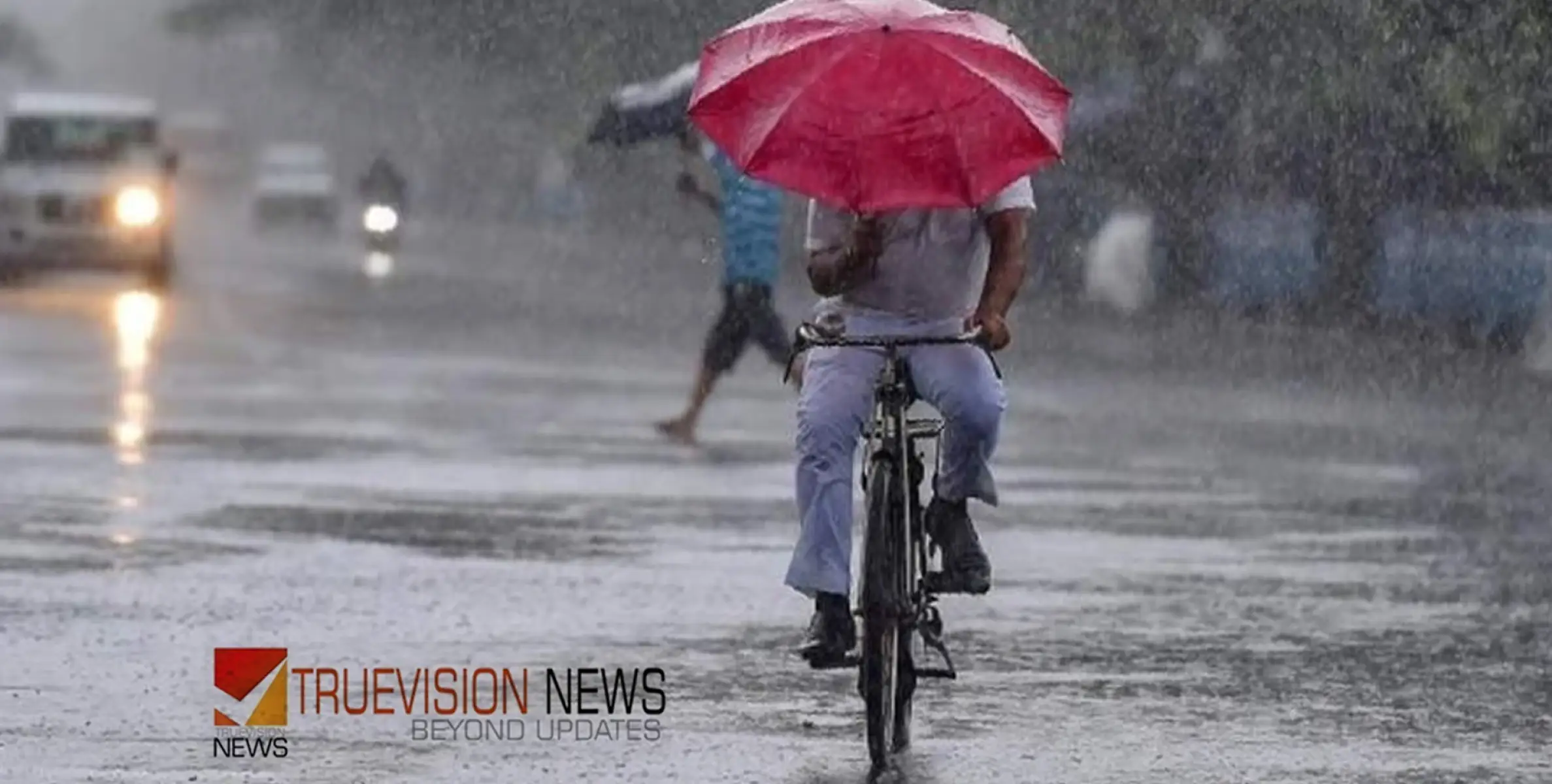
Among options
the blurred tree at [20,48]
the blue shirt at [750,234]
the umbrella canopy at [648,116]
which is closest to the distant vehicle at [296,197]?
the blurred tree at [20,48]

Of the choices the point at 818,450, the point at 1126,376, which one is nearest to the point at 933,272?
the point at 818,450

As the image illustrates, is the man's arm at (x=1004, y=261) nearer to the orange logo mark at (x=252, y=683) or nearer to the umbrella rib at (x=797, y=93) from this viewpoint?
the umbrella rib at (x=797, y=93)

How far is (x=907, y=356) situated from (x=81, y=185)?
30.9 metres

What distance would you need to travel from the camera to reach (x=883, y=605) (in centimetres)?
905

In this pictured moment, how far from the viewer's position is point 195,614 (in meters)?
11.7

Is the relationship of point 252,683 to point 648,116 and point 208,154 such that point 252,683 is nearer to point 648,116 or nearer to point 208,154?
point 648,116

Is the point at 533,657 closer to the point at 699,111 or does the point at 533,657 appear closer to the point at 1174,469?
the point at 699,111

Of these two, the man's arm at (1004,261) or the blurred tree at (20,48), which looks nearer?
the man's arm at (1004,261)

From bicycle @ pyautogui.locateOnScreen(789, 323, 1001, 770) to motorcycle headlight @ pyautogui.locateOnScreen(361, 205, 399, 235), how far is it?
5293 centimetres

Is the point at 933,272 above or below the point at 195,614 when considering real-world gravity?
above

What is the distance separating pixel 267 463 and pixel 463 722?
7829 millimetres

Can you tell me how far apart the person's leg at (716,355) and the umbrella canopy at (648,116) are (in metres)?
0.98

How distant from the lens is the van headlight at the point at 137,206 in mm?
39625

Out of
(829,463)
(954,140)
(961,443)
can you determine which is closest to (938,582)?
Result: (961,443)
